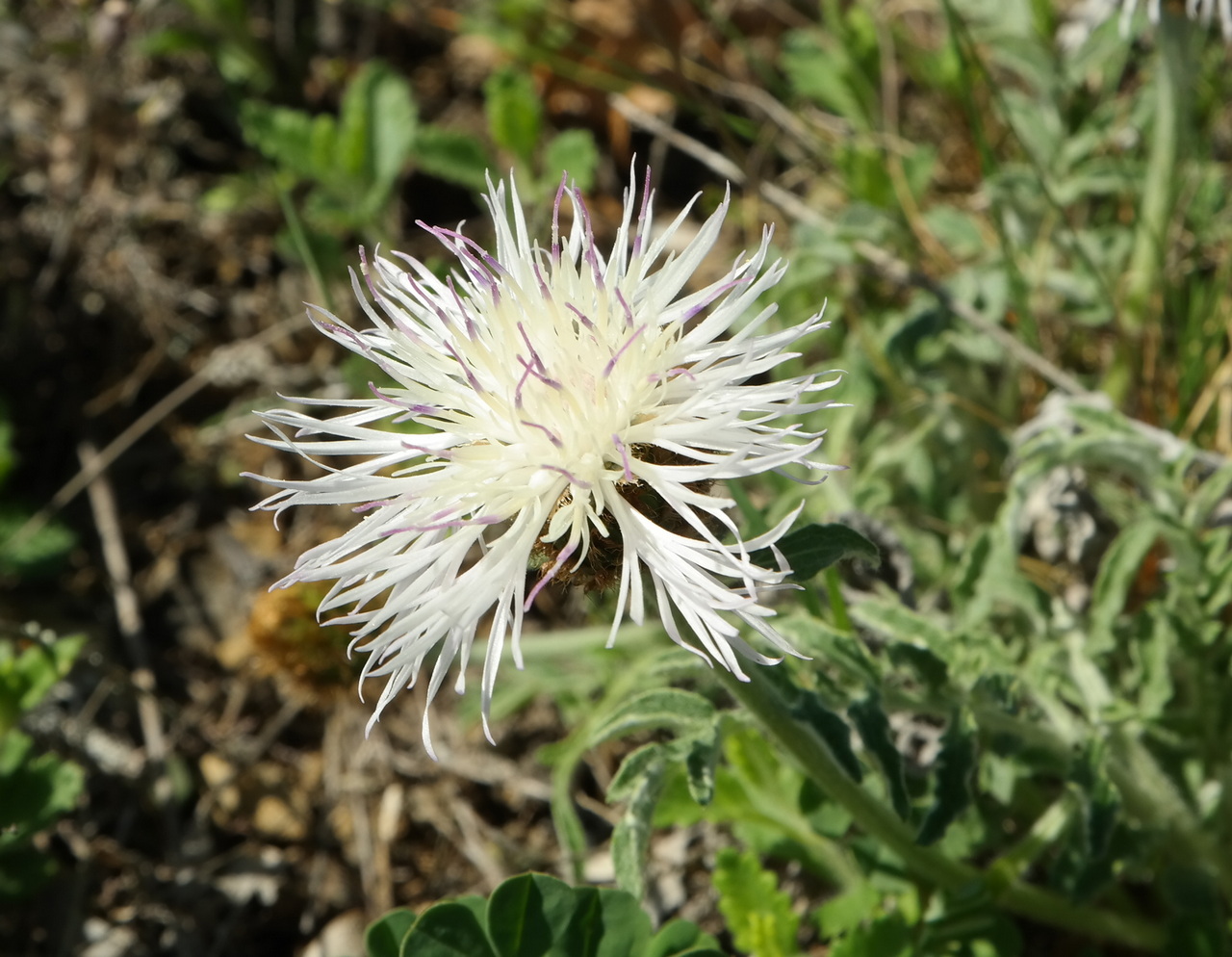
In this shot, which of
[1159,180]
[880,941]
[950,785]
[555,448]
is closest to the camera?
[555,448]

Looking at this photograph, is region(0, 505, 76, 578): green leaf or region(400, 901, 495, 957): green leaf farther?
region(0, 505, 76, 578): green leaf

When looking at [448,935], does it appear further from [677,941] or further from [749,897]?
[749,897]

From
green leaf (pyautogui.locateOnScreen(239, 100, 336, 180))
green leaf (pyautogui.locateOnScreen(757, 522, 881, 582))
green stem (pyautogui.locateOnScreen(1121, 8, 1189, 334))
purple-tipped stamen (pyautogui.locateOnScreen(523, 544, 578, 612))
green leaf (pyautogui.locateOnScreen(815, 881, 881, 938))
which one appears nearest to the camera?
purple-tipped stamen (pyautogui.locateOnScreen(523, 544, 578, 612))

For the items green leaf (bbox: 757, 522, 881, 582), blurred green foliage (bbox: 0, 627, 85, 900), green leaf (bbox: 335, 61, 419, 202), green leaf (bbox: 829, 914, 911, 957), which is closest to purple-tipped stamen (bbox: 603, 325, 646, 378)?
green leaf (bbox: 757, 522, 881, 582)

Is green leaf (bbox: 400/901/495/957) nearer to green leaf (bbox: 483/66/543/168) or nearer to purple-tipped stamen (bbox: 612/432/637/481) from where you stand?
purple-tipped stamen (bbox: 612/432/637/481)

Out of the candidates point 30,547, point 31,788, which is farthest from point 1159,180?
point 30,547

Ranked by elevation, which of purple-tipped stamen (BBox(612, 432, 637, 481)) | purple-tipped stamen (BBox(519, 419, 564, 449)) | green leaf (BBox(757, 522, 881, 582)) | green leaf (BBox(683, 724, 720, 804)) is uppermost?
purple-tipped stamen (BBox(519, 419, 564, 449))

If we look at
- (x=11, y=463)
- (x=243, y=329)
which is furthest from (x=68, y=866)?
(x=243, y=329)
